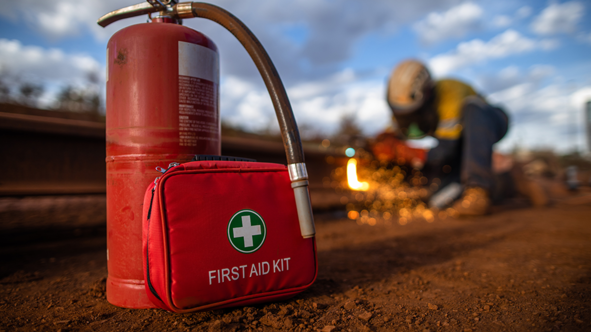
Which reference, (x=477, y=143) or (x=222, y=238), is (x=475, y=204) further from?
(x=222, y=238)

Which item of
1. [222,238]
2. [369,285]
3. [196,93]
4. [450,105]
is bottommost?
[369,285]

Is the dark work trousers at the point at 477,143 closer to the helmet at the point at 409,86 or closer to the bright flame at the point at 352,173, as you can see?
the helmet at the point at 409,86

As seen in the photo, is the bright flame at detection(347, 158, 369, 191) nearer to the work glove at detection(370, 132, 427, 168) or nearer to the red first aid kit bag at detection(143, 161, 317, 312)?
the work glove at detection(370, 132, 427, 168)

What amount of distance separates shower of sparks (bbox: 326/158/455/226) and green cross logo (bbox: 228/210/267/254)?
322cm

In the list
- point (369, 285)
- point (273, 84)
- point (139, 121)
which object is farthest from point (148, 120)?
point (369, 285)

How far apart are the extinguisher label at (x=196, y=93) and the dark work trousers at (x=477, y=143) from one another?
3920mm

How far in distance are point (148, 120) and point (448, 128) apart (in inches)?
176

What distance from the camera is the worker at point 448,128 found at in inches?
169

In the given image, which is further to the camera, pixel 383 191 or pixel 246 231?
pixel 383 191

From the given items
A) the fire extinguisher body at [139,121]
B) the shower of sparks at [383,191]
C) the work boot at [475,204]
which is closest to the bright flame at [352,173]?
the shower of sparks at [383,191]

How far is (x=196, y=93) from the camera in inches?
56.7

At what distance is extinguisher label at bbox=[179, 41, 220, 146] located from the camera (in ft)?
4.63

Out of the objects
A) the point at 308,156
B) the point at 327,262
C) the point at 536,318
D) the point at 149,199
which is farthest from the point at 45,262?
the point at 308,156

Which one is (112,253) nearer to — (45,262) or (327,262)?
(45,262)
